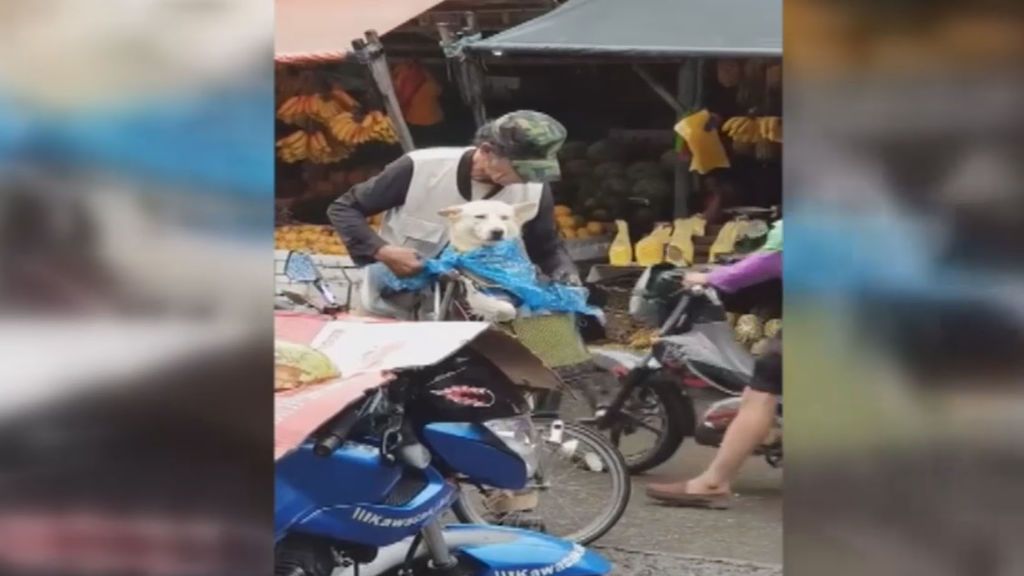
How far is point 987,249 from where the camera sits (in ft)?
4.77

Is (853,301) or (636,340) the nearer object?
(853,301)

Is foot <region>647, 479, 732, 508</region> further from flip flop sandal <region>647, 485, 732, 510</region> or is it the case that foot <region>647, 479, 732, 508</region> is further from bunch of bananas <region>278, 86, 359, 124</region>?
bunch of bananas <region>278, 86, 359, 124</region>

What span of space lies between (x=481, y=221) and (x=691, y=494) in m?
0.97

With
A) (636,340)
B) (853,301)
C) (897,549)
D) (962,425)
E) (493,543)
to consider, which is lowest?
(493,543)

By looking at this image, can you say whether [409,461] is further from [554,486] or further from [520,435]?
[554,486]

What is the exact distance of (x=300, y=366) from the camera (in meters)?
2.67

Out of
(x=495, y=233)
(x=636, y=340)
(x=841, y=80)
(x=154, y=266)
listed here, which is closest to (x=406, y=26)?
(x=495, y=233)

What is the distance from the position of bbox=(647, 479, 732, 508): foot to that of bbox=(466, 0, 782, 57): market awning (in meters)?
1.09

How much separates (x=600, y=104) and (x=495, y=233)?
44 centimetres

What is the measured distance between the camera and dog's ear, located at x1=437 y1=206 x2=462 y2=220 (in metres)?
3.10

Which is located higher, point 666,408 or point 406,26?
point 406,26

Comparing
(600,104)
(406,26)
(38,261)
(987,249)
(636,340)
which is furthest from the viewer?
(636,340)

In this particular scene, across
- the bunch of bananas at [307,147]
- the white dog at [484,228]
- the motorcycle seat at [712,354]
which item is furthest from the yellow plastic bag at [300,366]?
the motorcycle seat at [712,354]

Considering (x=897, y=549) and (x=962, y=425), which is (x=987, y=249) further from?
(x=897, y=549)
